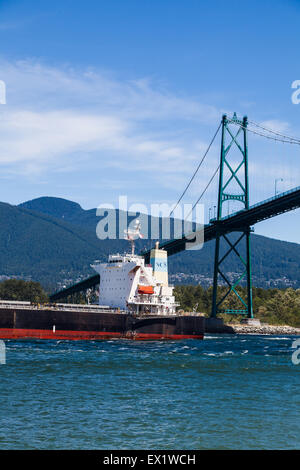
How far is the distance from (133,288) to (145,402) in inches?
1404

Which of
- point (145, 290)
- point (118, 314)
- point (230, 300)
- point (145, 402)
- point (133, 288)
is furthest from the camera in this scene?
point (230, 300)

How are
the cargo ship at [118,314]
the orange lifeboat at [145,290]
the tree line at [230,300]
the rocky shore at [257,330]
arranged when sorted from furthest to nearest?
the tree line at [230,300] → the rocky shore at [257,330] → the orange lifeboat at [145,290] → the cargo ship at [118,314]

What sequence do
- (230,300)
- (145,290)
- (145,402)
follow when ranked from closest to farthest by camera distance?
(145,402) < (145,290) < (230,300)

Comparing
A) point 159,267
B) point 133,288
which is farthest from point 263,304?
point 133,288

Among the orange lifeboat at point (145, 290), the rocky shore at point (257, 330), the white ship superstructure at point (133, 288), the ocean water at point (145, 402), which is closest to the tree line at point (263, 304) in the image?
the rocky shore at point (257, 330)

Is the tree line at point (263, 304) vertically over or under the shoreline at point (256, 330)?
over

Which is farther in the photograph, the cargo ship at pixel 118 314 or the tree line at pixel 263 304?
the tree line at pixel 263 304

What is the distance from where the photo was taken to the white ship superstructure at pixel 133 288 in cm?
5819

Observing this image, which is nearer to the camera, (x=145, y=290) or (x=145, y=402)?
(x=145, y=402)

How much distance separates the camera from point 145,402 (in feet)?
74.6

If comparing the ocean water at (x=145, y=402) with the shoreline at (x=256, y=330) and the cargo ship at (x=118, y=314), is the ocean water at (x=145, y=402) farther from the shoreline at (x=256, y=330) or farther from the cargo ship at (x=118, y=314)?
the shoreline at (x=256, y=330)

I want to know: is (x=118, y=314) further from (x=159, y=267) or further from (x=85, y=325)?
(x=159, y=267)
